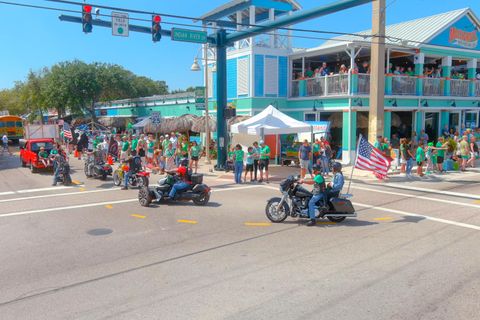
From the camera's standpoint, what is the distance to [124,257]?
24.7 feet

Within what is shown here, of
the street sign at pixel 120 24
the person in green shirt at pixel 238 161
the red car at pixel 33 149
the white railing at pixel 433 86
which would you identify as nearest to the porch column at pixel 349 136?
the white railing at pixel 433 86

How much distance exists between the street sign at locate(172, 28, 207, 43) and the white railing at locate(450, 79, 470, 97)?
57.7 feet

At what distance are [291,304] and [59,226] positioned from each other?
6.61 meters

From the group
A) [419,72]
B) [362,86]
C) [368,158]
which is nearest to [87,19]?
[368,158]

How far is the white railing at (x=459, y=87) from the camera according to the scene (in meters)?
27.2

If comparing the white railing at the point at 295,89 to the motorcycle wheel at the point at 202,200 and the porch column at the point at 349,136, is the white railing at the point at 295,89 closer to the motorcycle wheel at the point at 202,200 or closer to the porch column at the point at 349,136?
the porch column at the point at 349,136

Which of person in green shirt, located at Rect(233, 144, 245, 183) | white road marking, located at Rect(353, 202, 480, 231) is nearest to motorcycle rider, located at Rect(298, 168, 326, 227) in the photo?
white road marking, located at Rect(353, 202, 480, 231)

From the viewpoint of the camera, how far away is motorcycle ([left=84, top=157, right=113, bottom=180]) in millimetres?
17828

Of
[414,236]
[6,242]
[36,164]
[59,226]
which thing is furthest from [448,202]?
[36,164]

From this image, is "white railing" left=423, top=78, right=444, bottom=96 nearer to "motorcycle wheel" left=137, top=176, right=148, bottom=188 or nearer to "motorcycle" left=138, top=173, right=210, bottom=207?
"motorcycle" left=138, top=173, right=210, bottom=207

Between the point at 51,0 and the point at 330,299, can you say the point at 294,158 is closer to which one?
the point at 51,0

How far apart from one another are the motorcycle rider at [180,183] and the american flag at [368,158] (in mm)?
5075

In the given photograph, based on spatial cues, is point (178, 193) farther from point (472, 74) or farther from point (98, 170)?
point (472, 74)

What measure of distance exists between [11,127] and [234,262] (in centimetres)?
4737
